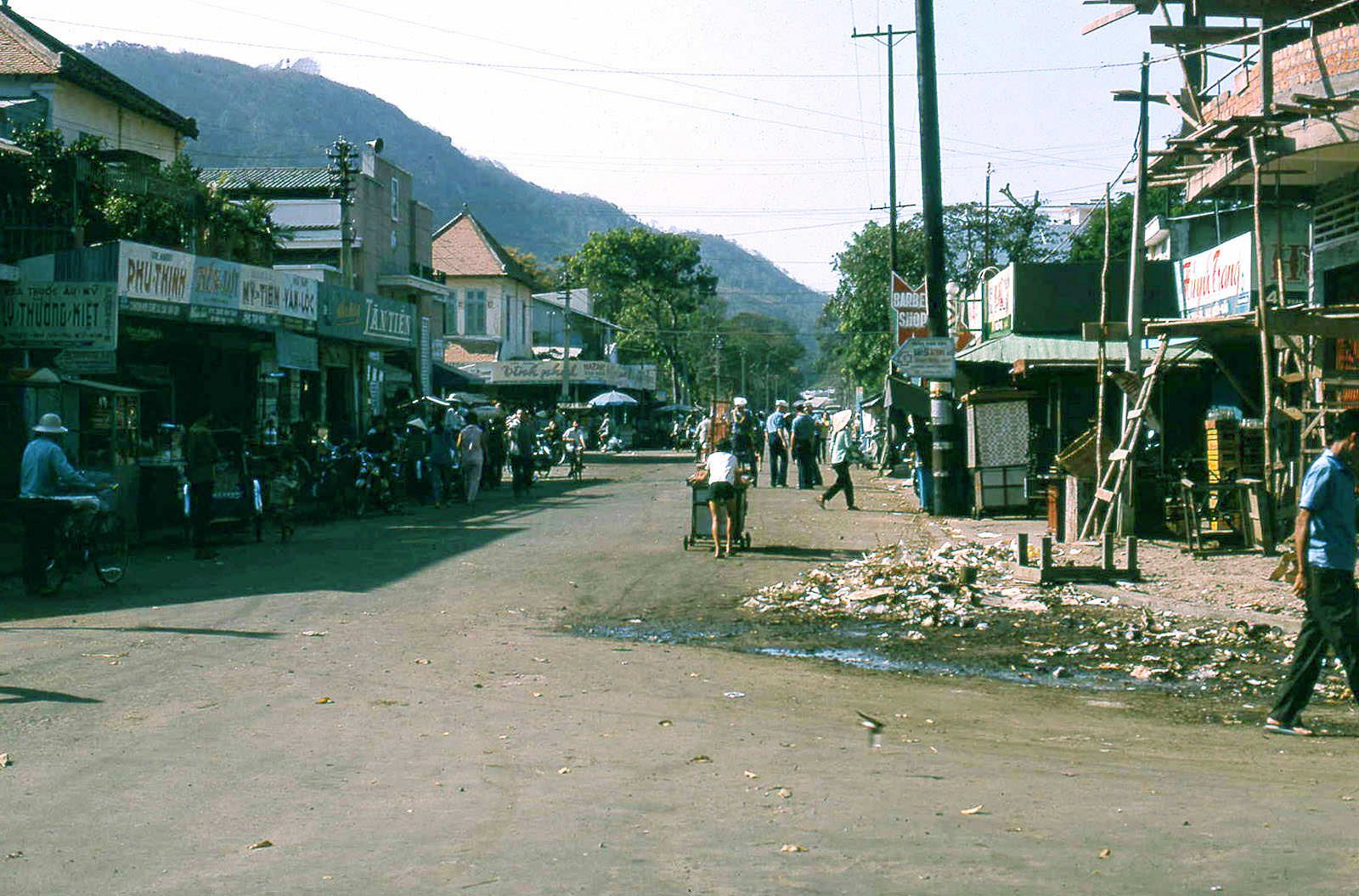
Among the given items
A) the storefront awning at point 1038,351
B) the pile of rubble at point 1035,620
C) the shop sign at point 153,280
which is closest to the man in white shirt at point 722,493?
the pile of rubble at point 1035,620

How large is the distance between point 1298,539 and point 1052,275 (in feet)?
67.7

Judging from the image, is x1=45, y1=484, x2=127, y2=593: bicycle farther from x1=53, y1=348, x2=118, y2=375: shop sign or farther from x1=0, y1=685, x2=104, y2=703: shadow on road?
x1=53, y1=348, x2=118, y2=375: shop sign

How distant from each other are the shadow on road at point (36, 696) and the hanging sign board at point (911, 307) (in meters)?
16.5

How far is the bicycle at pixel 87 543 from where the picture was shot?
14.4 metres

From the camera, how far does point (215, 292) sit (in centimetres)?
2539

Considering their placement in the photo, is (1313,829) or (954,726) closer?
(1313,829)

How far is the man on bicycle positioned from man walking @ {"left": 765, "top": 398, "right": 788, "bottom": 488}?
20.8 m

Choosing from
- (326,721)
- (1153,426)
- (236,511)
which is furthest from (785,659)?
(236,511)

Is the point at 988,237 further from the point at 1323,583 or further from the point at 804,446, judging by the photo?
the point at 1323,583

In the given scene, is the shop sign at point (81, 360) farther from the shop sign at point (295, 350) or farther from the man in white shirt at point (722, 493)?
the man in white shirt at point (722, 493)

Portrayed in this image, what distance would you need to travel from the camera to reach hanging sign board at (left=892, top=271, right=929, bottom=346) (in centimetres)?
2381

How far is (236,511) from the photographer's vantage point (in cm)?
2003

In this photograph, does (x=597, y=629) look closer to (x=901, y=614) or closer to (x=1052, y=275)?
(x=901, y=614)

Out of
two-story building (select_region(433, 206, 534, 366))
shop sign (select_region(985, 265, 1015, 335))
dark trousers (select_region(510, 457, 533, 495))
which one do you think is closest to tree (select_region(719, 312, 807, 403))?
two-story building (select_region(433, 206, 534, 366))
